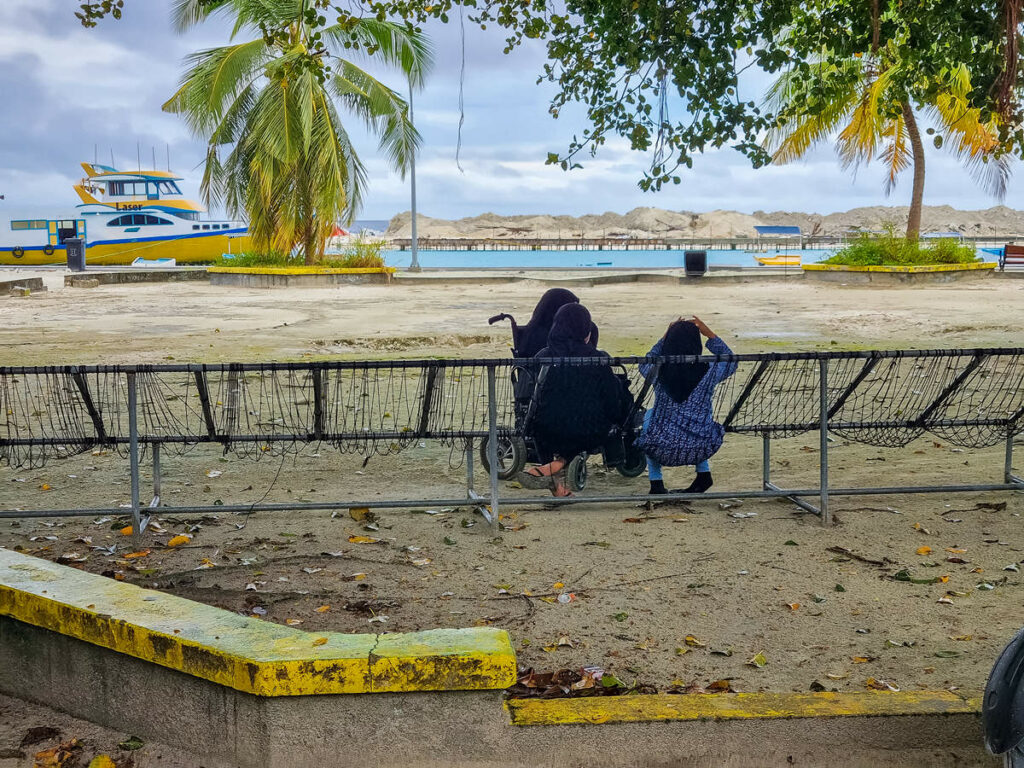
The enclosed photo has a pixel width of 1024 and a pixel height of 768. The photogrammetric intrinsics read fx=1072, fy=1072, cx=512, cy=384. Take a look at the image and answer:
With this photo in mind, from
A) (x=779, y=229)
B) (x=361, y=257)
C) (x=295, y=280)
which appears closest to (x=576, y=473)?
(x=295, y=280)

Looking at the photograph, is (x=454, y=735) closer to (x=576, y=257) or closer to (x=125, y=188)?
(x=125, y=188)

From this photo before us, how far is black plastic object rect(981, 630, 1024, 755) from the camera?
295cm

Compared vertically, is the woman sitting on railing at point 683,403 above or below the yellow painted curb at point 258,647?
above

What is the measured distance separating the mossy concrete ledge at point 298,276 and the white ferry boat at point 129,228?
25788 millimetres

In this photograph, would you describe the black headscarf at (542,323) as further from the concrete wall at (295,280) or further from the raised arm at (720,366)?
the concrete wall at (295,280)

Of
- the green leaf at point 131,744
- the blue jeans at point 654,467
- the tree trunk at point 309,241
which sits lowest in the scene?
the green leaf at point 131,744

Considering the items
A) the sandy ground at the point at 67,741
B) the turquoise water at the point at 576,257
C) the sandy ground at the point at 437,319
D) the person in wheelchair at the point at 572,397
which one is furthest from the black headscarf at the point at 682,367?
the turquoise water at the point at 576,257

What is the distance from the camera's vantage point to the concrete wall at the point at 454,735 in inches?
128

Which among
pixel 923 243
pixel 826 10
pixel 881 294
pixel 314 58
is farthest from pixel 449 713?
pixel 923 243

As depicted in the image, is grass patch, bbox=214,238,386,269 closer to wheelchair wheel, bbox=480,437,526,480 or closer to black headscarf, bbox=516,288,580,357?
black headscarf, bbox=516,288,580,357

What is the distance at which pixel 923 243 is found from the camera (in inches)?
1202

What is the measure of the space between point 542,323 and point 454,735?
3.93 metres

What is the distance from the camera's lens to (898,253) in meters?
→ 27.2

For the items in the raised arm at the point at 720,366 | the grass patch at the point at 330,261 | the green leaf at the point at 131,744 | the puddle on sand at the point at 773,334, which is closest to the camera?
the green leaf at the point at 131,744
